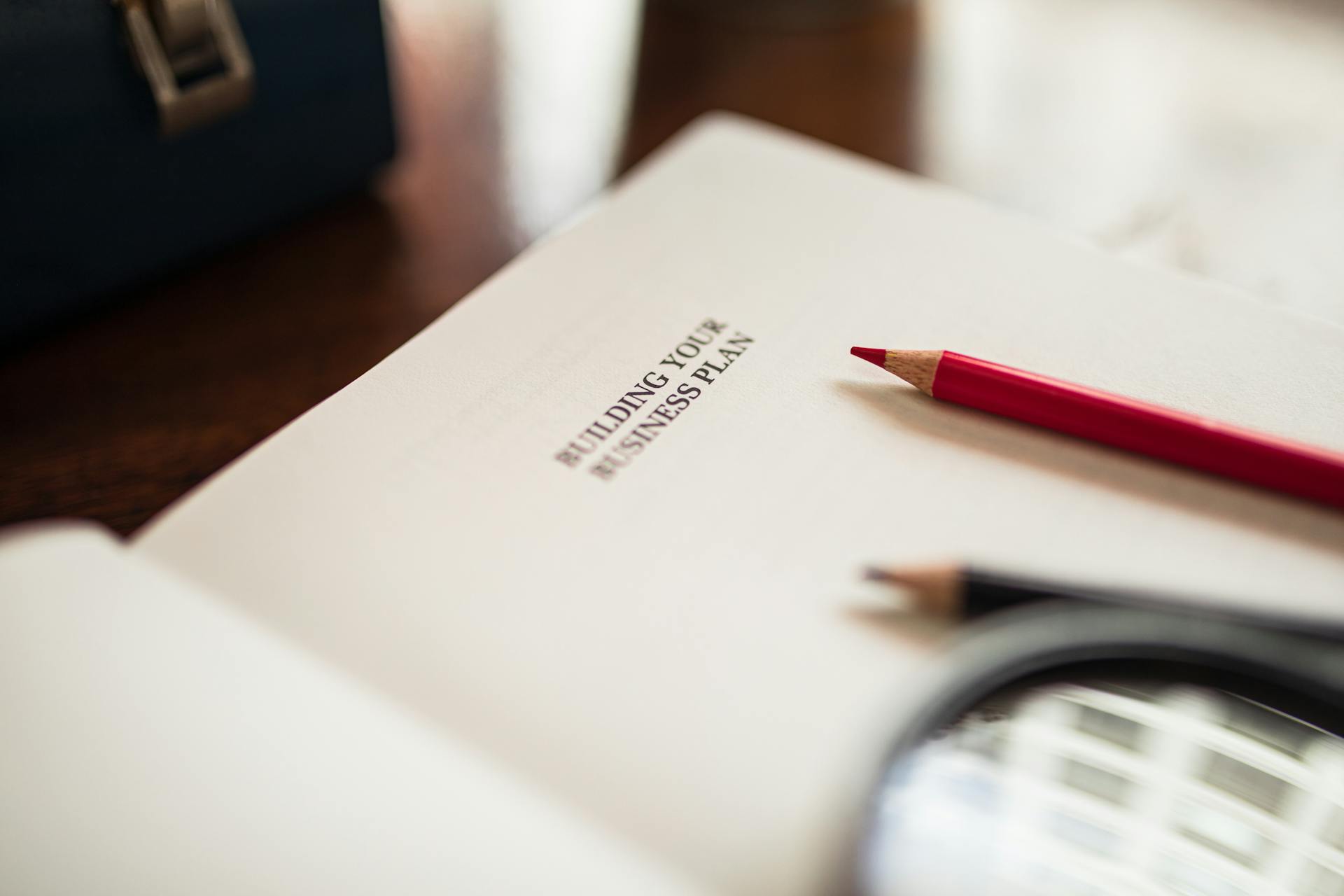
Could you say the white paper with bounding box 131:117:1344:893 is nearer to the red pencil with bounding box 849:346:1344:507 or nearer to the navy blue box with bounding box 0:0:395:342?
the red pencil with bounding box 849:346:1344:507

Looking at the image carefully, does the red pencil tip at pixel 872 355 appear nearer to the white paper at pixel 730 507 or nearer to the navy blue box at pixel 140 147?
the white paper at pixel 730 507

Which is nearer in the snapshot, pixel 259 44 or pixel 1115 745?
pixel 1115 745

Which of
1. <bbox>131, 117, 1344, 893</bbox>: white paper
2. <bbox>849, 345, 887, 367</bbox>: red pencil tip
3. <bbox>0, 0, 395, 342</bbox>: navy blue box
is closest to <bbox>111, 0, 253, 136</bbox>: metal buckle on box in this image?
<bbox>0, 0, 395, 342</bbox>: navy blue box

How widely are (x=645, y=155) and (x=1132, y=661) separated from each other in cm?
38

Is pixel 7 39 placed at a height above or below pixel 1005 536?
above

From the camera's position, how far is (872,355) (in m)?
0.34

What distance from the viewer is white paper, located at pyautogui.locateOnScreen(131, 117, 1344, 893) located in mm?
251

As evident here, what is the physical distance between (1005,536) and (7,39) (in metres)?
0.37

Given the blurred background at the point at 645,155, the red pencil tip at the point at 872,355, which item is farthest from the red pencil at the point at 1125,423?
the blurred background at the point at 645,155

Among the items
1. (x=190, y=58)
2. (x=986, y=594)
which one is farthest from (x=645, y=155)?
(x=986, y=594)

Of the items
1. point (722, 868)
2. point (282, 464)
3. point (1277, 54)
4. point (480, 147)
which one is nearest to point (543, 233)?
point (480, 147)

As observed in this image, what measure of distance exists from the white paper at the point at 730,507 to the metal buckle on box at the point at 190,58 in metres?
0.14

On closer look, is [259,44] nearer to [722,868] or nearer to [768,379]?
[768,379]

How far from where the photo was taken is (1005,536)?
0.30 m
